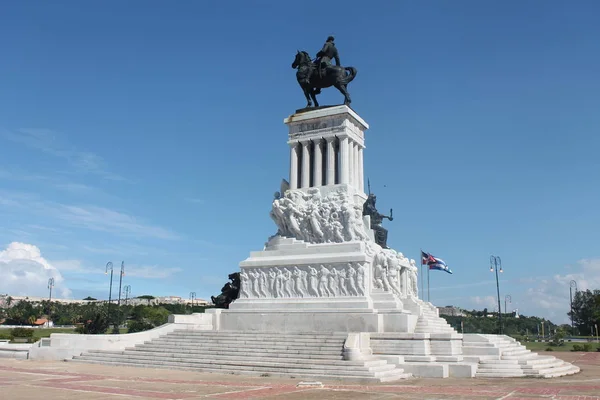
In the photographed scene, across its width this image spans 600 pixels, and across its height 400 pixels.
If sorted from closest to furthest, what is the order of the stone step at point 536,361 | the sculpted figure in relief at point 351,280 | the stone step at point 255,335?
the stone step at point 536,361
the stone step at point 255,335
the sculpted figure in relief at point 351,280

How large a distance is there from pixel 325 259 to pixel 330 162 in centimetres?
634

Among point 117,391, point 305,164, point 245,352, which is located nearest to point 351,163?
point 305,164

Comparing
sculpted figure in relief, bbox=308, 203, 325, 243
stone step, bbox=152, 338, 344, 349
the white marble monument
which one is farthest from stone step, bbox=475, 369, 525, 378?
sculpted figure in relief, bbox=308, 203, 325, 243

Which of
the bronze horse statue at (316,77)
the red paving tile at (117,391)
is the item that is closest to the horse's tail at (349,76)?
the bronze horse statue at (316,77)

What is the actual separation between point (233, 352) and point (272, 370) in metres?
3.31

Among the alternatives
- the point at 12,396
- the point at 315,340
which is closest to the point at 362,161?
the point at 315,340

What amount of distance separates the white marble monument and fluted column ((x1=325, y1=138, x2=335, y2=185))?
57 millimetres

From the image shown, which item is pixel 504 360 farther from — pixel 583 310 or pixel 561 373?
pixel 583 310

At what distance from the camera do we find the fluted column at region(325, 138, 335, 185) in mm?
31812

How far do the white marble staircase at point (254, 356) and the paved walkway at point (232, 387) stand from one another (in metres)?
0.77

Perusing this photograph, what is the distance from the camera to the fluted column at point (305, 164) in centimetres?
3266

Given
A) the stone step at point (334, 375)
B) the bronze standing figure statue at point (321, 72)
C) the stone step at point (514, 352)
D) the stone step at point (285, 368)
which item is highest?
the bronze standing figure statue at point (321, 72)

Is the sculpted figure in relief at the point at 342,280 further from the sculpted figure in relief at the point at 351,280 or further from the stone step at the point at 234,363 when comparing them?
the stone step at the point at 234,363

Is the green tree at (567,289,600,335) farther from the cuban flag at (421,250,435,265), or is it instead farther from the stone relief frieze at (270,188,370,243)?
the stone relief frieze at (270,188,370,243)
